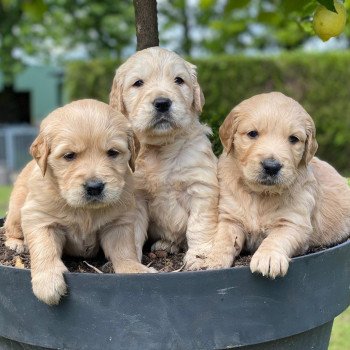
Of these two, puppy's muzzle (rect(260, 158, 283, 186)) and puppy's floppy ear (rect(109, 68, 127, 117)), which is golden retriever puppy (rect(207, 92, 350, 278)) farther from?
puppy's floppy ear (rect(109, 68, 127, 117))

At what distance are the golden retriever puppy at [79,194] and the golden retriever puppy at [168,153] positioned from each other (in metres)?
0.21

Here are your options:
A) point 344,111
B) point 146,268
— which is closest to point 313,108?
point 344,111

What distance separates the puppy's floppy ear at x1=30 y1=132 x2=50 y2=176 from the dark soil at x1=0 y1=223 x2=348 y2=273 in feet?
1.58

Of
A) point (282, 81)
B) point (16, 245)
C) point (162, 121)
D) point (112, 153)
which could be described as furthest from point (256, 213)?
point (282, 81)

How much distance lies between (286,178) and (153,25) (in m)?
1.32

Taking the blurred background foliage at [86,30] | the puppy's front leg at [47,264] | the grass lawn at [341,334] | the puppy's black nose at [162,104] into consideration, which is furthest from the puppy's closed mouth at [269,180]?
the blurred background foliage at [86,30]

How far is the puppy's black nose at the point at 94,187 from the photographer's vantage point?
105 inches

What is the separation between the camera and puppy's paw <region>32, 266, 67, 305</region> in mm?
2496

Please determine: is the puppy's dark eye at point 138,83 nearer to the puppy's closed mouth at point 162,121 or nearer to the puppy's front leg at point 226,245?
the puppy's closed mouth at point 162,121

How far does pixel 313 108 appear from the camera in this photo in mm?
14766

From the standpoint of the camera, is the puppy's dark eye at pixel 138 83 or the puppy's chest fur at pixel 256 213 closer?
the puppy's chest fur at pixel 256 213

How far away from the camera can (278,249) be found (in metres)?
2.74

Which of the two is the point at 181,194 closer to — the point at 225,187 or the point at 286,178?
the point at 225,187

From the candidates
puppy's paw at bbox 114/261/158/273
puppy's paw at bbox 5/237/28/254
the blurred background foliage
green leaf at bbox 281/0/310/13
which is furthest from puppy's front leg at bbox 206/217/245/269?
the blurred background foliage
